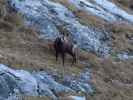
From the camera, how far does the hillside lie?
15148mm

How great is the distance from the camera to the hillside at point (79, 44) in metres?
15.1

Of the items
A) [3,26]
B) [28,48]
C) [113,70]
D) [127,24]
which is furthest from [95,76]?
[127,24]

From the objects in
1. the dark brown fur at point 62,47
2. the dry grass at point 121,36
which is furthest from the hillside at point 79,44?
the dark brown fur at point 62,47

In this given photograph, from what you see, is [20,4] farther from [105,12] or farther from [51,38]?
[105,12]

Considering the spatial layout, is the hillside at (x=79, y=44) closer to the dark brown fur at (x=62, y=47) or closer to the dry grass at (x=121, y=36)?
the dry grass at (x=121, y=36)

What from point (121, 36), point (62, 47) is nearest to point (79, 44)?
point (62, 47)

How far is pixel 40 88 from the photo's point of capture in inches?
556

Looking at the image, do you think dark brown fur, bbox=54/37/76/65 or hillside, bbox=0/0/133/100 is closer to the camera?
hillside, bbox=0/0/133/100

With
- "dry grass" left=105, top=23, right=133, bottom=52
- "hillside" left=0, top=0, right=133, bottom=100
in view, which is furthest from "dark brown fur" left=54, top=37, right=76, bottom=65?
"dry grass" left=105, top=23, right=133, bottom=52

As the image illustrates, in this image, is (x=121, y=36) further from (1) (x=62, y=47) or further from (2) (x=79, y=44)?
(1) (x=62, y=47)

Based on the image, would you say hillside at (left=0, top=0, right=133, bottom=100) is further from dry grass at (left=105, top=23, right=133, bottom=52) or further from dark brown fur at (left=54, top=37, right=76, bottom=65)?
dark brown fur at (left=54, top=37, right=76, bottom=65)

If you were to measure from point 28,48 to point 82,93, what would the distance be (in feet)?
9.52

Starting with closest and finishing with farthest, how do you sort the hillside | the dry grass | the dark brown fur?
the hillside
the dark brown fur
the dry grass

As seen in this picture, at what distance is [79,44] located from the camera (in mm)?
18453
